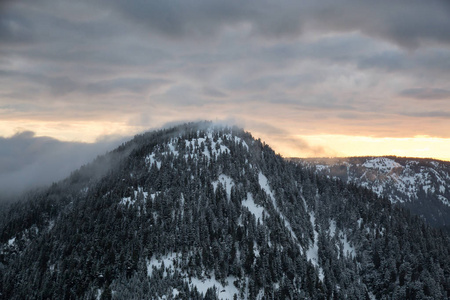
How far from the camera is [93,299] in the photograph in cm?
19400

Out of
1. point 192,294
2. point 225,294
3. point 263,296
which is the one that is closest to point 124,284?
point 192,294

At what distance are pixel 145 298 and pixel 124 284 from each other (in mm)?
22740

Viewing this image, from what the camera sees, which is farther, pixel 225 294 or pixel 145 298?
pixel 225 294

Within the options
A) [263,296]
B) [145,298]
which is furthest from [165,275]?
[263,296]

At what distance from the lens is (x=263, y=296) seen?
653 ft

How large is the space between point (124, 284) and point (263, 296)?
8794 cm

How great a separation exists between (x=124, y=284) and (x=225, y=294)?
63.8m

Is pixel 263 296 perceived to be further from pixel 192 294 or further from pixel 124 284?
pixel 124 284

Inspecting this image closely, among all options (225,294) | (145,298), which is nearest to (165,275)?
(145,298)

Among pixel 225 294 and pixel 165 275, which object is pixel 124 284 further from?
pixel 225 294

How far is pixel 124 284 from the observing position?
7810 inches

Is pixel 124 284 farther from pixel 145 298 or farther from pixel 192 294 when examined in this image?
pixel 192 294

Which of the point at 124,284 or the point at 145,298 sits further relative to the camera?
the point at 124,284

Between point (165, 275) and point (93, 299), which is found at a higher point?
point (165, 275)
